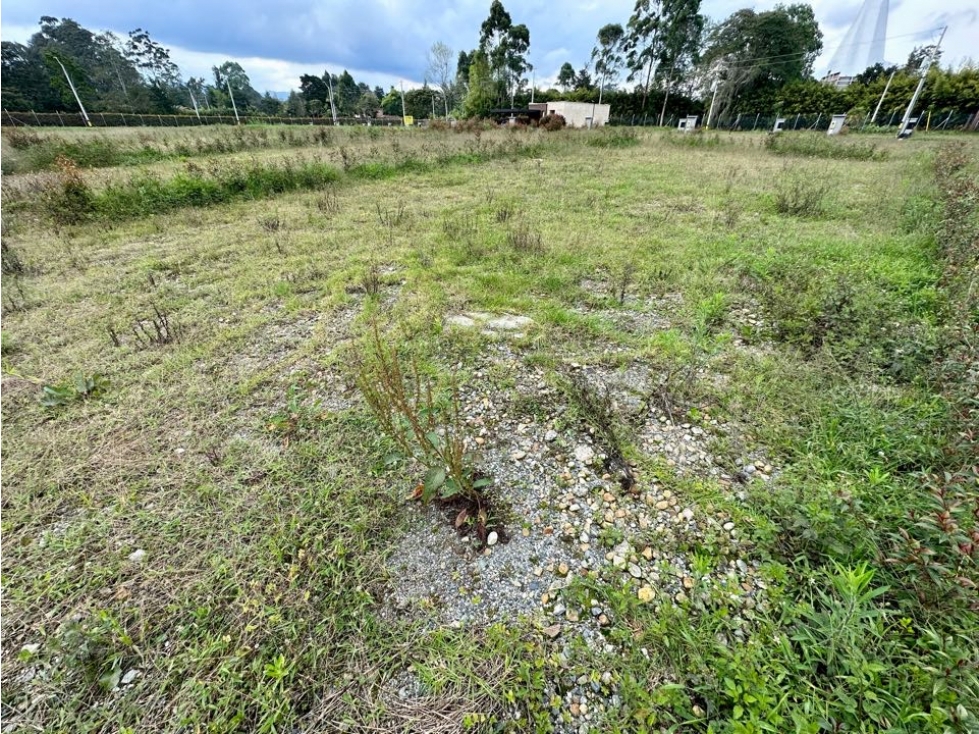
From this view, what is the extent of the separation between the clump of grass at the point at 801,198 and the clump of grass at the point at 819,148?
261 inches

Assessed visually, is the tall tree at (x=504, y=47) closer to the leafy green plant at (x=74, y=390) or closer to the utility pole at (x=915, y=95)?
the utility pole at (x=915, y=95)

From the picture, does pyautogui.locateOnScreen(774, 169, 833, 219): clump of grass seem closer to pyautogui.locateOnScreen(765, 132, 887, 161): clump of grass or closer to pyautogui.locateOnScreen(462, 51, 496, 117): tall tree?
pyautogui.locateOnScreen(765, 132, 887, 161): clump of grass

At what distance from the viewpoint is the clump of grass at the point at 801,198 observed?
21.3ft

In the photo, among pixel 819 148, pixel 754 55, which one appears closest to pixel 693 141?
pixel 819 148

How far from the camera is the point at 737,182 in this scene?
29.6 ft

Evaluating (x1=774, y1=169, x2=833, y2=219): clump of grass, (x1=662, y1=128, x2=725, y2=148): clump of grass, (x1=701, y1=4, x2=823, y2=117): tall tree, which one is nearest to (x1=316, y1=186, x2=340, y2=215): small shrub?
(x1=774, y1=169, x2=833, y2=219): clump of grass

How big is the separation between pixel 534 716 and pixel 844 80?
71582 mm

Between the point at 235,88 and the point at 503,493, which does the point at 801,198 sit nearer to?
the point at 503,493

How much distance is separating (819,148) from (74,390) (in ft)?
64.6

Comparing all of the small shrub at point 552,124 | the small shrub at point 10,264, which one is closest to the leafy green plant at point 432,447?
the small shrub at point 10,264

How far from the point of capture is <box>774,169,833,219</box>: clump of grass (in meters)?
6.48

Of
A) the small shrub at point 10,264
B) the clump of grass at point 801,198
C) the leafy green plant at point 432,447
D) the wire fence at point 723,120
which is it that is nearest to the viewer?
the leafy green plant at point 432,447

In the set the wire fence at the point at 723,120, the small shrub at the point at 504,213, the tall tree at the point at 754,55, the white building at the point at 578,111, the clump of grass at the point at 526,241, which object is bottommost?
the clump of grass at the point at 526,241

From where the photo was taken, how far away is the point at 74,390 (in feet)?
9.12
